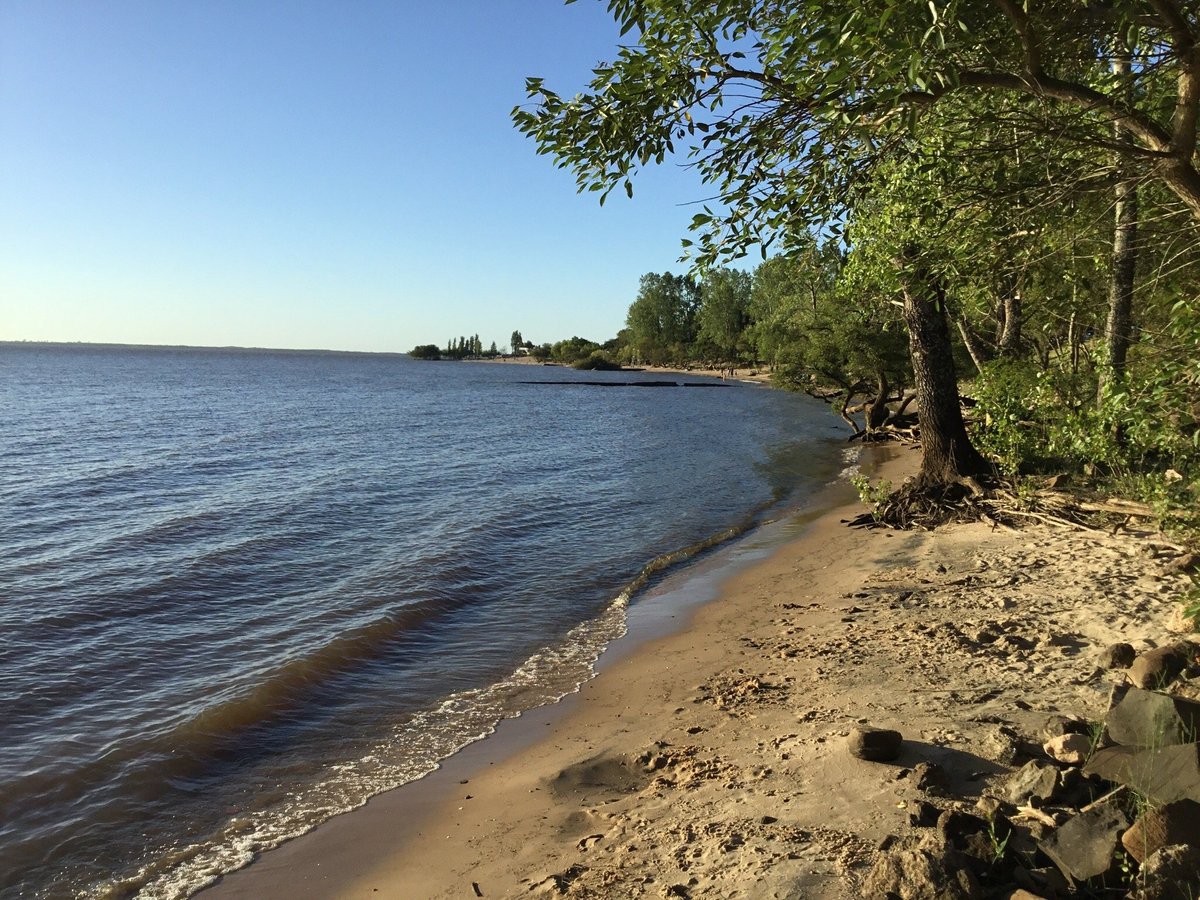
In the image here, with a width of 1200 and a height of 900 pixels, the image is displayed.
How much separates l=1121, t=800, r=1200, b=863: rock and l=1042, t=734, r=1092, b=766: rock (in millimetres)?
1140

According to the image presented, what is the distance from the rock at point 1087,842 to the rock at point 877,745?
1.56 metres

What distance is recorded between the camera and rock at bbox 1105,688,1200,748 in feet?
14.1

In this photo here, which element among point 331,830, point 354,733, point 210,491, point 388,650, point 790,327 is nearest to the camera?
point 331,830

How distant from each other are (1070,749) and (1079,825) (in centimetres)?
125

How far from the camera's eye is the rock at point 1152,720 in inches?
170

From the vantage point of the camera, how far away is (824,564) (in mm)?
12984

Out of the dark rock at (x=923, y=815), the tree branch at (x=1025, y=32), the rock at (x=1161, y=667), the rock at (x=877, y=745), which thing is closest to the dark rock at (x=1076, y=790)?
the dark rock at (x=923, y=815)

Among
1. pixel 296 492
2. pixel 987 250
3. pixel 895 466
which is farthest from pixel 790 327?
pixel 987 250

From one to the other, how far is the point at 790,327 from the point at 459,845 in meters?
34.9

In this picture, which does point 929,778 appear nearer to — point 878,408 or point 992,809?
point 992,809

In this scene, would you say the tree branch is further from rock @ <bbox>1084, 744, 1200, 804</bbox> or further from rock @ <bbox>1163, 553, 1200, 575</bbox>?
rock @ <bbox>1163, 553, 1200, 575</bbox>

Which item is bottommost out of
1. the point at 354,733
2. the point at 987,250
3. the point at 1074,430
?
the point at 354,733

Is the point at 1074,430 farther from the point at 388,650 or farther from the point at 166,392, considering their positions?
the point at 166,392

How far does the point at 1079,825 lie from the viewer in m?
3.75
